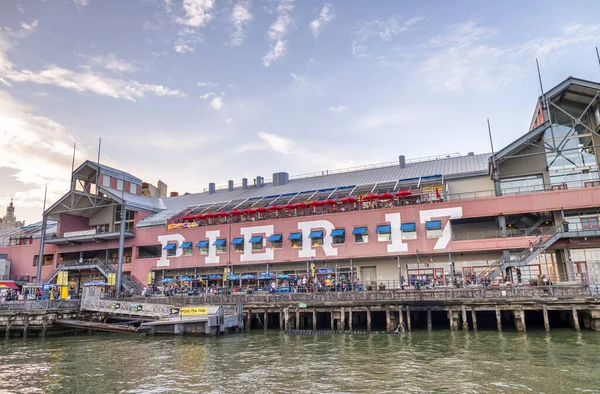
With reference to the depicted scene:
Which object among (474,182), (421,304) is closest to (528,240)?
(474,182)

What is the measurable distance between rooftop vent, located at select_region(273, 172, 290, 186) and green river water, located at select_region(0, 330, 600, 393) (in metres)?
36.2

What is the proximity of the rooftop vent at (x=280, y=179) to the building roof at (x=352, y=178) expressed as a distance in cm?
73

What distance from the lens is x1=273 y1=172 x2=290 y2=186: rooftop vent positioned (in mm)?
64688

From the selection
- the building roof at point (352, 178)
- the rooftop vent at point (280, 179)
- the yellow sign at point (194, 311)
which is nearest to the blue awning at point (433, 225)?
the building roof at point (352, 178)

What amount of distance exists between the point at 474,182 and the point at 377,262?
13463mm

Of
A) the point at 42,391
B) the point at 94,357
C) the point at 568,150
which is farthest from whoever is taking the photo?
the point at 568,150

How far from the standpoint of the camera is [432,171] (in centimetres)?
5300

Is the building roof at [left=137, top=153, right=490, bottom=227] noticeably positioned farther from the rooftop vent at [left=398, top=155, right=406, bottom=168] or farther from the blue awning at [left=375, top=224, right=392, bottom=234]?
the blue awning at [left=375, top=224, right=392, bottom=234]

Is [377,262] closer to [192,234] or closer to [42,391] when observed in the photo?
[192,234]

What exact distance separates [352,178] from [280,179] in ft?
38.9

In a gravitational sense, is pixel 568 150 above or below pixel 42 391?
above

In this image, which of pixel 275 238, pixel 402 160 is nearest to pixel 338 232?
pixel 275 238

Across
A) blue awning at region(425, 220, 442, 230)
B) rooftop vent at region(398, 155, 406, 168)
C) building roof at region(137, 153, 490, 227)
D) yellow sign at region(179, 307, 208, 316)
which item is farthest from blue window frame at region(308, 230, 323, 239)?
rooftop vent at region(398, 155, 406, 168)

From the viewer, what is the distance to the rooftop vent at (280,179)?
2547 inches
